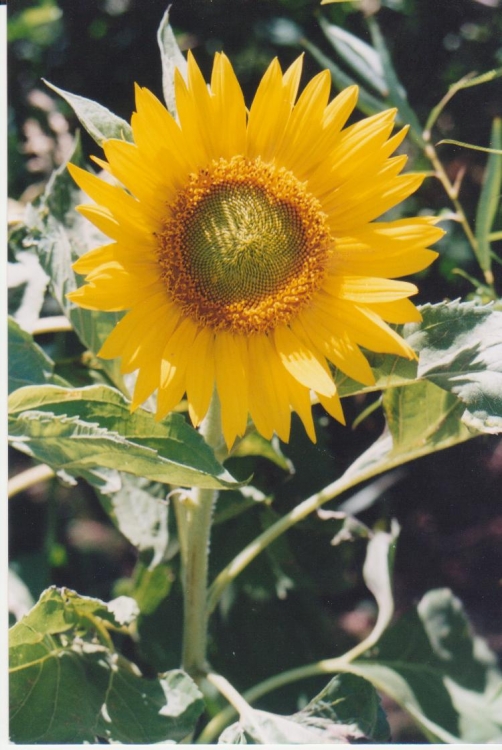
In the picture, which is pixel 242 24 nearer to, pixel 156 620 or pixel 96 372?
pixel 96 372

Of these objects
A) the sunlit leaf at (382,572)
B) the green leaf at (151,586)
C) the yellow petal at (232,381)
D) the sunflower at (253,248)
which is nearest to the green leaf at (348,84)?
the sunflower at (253,248)

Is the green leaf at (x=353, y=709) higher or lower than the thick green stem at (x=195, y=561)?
lower

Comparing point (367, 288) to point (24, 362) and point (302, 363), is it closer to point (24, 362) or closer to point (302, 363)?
point (302, 363)

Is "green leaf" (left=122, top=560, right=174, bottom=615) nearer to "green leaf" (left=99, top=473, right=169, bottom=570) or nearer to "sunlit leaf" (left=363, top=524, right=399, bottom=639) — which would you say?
"green leaf" (left=99, top=473, right=169, bottom=570)

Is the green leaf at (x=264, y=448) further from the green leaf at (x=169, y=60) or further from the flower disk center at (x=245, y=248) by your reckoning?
the green leaf at (x=169, y=60)

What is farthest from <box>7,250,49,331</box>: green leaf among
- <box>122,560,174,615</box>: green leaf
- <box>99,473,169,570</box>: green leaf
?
<box>122,560,174,615</box>: green leaf

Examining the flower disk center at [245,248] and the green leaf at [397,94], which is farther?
the green leaf at [397,94]
